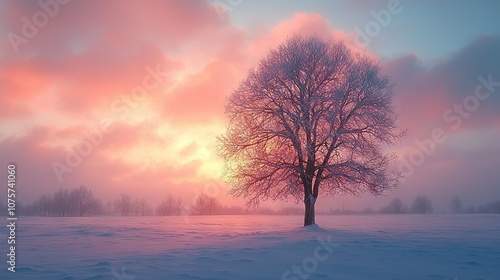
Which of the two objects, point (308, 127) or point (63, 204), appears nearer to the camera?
point (308, 127)

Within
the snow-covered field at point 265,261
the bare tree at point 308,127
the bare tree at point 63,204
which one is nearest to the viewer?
the snow-covered field at point 265,261

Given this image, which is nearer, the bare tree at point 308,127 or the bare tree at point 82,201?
the bare tree at point 308,127

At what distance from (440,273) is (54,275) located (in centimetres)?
1026

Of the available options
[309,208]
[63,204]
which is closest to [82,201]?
[63,204]

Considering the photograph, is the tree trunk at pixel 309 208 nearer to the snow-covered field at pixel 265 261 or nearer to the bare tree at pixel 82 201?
the snow-covered field at pixel 265 261

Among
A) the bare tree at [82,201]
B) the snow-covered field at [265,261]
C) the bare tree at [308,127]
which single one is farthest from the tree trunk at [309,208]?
the bare tree at [82,201]

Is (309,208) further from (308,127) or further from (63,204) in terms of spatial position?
(63,204)

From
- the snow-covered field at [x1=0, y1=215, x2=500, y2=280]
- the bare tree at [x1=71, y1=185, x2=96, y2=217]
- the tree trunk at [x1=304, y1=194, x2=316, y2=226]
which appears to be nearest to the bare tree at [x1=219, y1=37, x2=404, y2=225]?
the tree trunk at [x1=304, y1=194, x2=316, y2=226]

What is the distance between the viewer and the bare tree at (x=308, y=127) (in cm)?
2322

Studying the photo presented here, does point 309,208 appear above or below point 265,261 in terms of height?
above

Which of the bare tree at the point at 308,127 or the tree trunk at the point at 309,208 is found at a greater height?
the bare tree at the point at 308,127

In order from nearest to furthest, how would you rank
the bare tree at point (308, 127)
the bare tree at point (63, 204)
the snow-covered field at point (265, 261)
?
the snow-covered field at point (265, 261) < the bare tree at point (308, 127) < the bare tree at point (63, 204)

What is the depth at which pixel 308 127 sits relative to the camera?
904 inches

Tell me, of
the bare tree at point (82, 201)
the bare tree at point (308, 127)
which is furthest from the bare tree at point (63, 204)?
the bare tree at point (308, 127)
